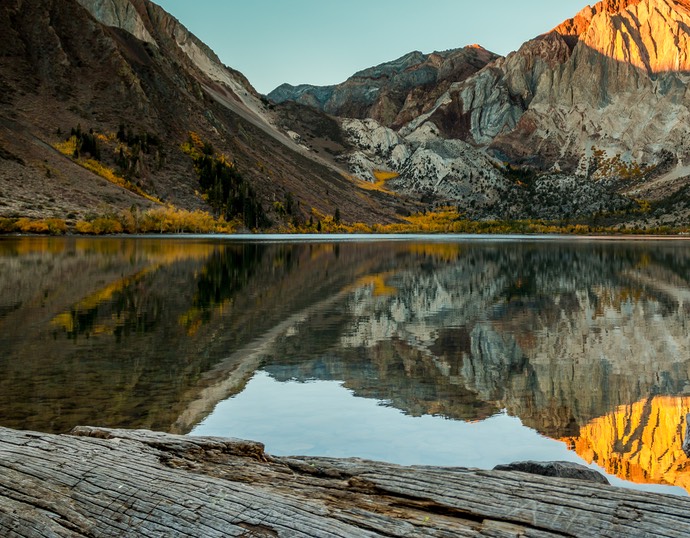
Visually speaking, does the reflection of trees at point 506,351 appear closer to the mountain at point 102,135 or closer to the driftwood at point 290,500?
the driftwood at point 290,500

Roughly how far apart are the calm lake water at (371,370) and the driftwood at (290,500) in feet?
14.5

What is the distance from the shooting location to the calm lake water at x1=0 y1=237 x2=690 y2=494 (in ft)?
35.1

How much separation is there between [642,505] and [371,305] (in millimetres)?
23968

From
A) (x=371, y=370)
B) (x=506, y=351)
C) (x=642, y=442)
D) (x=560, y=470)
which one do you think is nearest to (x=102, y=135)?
(x=506, y=351)

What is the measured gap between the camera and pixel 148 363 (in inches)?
629

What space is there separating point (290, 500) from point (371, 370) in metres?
11.5

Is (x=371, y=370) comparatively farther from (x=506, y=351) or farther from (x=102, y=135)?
(x=102, y=135)

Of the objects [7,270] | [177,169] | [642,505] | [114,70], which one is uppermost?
[114,70]

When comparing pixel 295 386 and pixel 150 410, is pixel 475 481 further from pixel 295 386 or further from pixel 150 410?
pixel 295 386

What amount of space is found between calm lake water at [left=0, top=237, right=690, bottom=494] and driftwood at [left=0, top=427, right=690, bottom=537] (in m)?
4.43

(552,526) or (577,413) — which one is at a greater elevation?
(552,526)

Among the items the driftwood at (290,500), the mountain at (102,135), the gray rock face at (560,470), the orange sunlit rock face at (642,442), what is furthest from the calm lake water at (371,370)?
the mountain at (102,135)

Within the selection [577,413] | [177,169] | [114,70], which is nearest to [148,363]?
[577,413]

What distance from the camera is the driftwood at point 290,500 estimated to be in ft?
14.4
